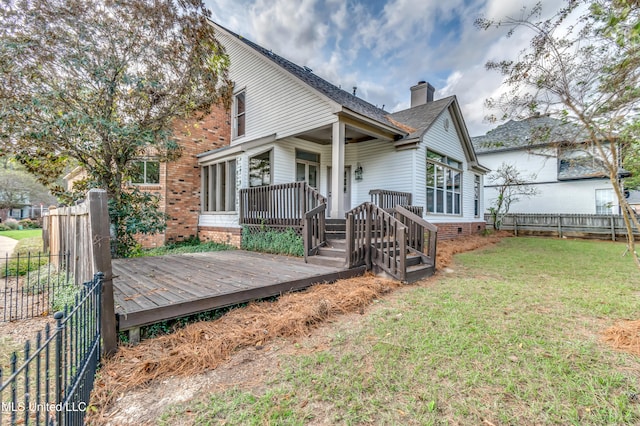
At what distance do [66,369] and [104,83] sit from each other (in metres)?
5.84

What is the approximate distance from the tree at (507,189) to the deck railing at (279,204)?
13.1m

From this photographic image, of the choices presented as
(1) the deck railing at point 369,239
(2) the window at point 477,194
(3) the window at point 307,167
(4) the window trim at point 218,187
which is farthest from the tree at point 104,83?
(2) the window at point 477,194

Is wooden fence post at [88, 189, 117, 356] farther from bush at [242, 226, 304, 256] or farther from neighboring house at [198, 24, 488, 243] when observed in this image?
neighboring house at [198, 24, 488, 243]

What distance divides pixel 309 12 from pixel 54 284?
404 inches

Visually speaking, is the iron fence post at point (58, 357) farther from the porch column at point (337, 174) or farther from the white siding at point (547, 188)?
the white siding at point (547, 188)

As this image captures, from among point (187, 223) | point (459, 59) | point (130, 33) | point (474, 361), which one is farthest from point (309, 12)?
point (474, 361)

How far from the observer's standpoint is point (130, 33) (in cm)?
563

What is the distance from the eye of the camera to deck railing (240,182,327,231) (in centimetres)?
684

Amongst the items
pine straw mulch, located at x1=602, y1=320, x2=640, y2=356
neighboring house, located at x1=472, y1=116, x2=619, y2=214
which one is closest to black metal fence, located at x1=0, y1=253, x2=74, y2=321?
pine straw mulch, located at x1=602, y1=320, x2=640, y2=356

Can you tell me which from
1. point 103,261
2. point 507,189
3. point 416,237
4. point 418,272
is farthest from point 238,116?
point 507,189

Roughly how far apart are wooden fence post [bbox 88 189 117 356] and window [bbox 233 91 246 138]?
332 inches

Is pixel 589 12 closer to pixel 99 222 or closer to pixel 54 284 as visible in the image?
pixel 99 222

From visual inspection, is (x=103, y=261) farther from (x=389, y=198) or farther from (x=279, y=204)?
(x=389, y=198)

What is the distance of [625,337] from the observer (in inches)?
112
